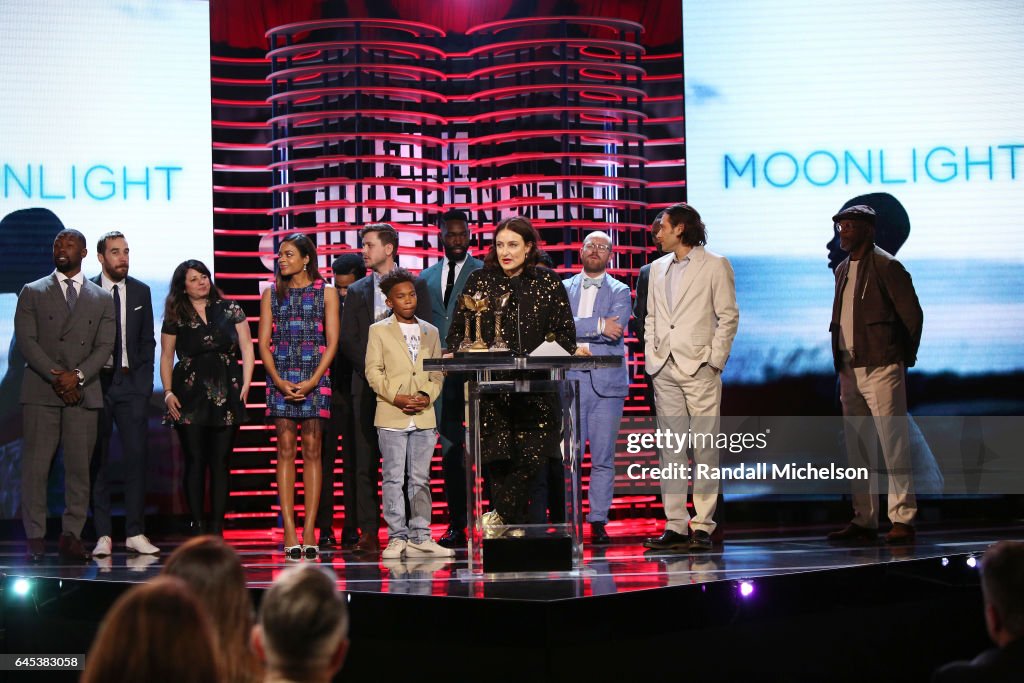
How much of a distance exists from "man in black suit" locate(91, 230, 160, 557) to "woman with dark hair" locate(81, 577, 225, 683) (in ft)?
16.8

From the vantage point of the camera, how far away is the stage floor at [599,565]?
15.7ft

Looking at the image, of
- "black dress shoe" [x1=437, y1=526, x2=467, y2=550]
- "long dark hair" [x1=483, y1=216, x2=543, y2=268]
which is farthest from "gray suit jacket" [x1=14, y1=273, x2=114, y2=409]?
Result: "long dark hair" [x1=483, y1=216, x2=543, y2=268]

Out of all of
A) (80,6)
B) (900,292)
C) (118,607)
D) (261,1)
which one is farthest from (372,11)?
(118,607)

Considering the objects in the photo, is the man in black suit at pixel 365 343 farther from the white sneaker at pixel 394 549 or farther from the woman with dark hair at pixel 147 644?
the woman with dark hair at pixel 147 644

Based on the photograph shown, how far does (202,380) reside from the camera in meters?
6.67

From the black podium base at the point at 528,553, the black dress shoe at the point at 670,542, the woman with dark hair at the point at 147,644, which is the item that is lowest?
the black dress shoe at the point at 670,542

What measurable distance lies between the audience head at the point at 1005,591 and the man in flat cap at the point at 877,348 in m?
3.84

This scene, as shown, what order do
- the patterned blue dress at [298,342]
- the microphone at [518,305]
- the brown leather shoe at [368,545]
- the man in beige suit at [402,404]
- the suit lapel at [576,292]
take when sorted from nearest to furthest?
1. the microphone at [518,305]
2. the man in beige suit at [402,404]
3. the patterned blue dress at [298,342]
4. the brown leather shoe at [368,545]
5. the suit lapel at [576,292]

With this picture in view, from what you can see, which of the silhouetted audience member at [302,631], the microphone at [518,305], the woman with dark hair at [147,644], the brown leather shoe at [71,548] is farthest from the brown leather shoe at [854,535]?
the woman with dark hair at [147,644]

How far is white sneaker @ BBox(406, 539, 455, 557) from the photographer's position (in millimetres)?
6230

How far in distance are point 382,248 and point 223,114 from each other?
91.7 inches

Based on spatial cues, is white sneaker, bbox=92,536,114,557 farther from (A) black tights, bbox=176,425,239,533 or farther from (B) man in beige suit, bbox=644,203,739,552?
(B) man in beige suit, bbox=644,203,739,552

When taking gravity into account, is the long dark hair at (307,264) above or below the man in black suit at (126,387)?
above

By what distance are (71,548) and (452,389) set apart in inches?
89.6
